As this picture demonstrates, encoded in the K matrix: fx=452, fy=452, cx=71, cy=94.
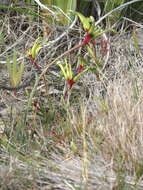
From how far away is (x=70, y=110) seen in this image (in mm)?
2098

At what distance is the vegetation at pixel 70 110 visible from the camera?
1653 mm

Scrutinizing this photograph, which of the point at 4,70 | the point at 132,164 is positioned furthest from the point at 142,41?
the point at 132,164

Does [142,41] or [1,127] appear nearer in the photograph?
[1,127]

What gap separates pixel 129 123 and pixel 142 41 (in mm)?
1197

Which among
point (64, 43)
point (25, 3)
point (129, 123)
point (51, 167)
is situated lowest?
point (51, 167)

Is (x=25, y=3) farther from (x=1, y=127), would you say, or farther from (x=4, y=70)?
(x=1, y=127)

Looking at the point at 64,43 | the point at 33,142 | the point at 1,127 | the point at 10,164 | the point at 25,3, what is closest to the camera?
the point at 10,164

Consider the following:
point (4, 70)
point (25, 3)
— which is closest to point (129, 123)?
point (4, 70)

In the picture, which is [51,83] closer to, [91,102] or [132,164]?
[91,102]

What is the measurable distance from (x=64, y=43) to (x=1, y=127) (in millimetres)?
920

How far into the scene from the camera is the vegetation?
1.65 metres

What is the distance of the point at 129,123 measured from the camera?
5.95ft

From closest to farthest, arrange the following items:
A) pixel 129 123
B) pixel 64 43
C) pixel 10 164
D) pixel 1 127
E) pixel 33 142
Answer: pixel 10 164 < pixel 129 123 < pixel 33 142 < pixel 1 127 < pixel 64 43

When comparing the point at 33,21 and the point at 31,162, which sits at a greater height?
the point at 33,21
